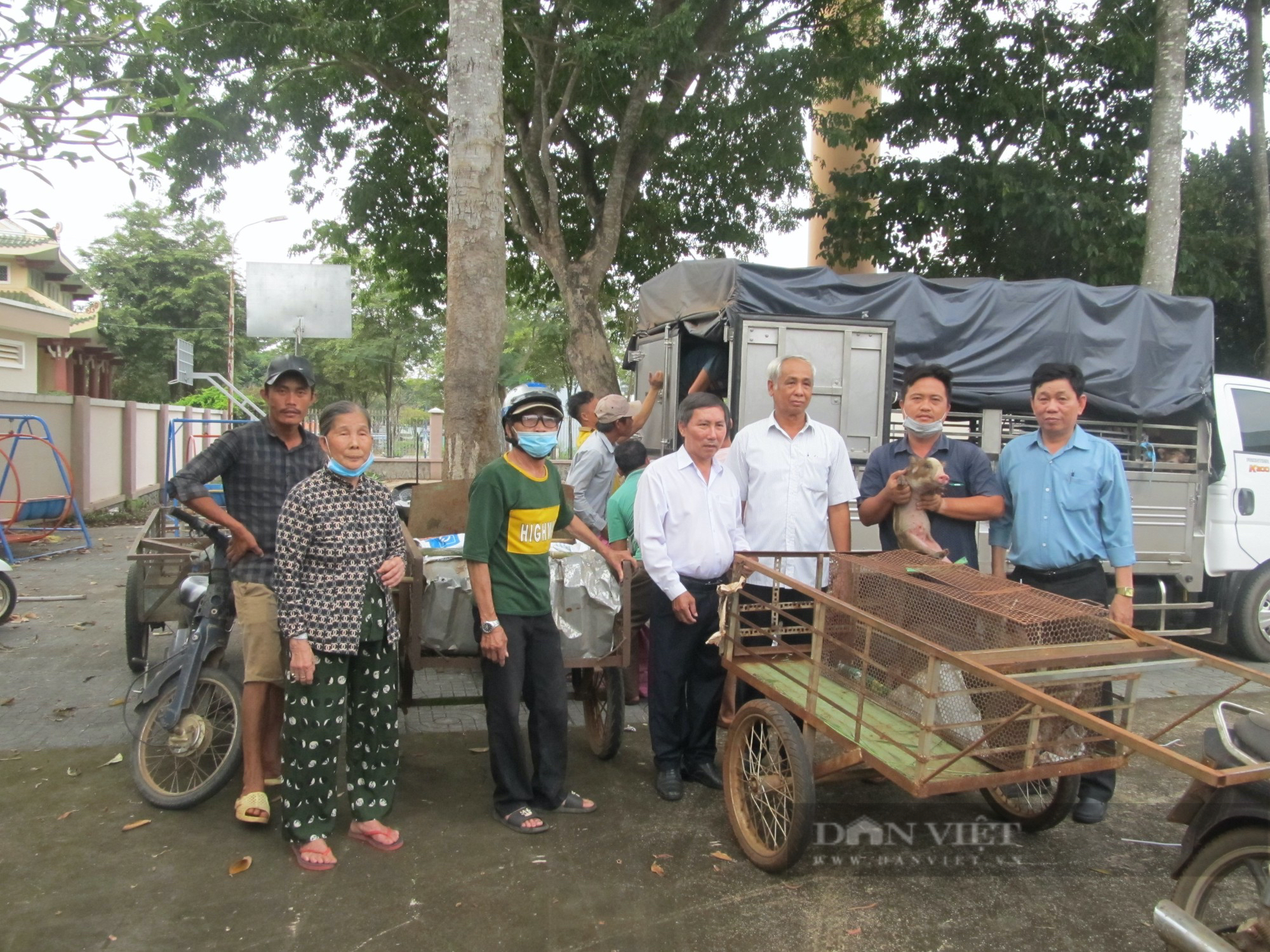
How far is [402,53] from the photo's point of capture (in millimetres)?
Answer: 12430

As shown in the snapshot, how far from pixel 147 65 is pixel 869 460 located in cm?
1122

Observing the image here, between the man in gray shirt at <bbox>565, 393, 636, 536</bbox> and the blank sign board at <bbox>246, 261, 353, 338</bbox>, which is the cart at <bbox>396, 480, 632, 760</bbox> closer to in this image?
the man in gray shirt at <bbox>565, 393, 636, 536</bbox>

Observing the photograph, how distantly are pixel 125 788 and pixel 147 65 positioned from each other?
34.3 ft

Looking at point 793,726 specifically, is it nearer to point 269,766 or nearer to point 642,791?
point 642,791

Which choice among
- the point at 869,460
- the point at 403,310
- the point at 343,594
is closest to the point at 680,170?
the point at 403,310

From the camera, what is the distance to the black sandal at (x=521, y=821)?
12.1 feet

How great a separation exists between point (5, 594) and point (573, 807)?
533 centimetres

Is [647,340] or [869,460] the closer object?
[869,460]

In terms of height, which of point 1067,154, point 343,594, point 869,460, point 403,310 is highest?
point 1067,154

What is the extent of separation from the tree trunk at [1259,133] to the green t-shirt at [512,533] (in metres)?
12.5

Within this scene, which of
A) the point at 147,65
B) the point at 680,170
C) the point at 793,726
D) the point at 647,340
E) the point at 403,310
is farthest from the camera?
the point at 403,310

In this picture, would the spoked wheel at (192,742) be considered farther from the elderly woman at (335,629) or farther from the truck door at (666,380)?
the truck door at (666,380)

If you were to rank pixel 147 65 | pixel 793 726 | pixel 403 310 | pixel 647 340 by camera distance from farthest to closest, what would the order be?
pixel 403 310 → pixel 147 65 → pixel 647 340 → pixel 793 726

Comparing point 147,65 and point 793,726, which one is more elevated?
point 147,65
